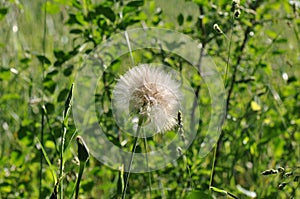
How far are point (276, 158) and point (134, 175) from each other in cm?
55

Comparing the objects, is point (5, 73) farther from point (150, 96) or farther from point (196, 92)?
point (150, 96)

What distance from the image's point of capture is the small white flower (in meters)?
1.07

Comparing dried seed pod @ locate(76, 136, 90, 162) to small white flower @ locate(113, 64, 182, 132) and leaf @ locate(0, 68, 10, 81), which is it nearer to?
small white flower @ locate(113, 64, 182, 132)

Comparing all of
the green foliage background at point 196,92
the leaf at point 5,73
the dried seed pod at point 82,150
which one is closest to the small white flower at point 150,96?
the dried seed pod at point 82,150

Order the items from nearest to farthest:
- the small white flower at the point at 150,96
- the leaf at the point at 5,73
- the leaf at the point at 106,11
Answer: the small white flower at the point at 150,96 < the leaf at the point at 106,11 < the leaf at the point at 5,73

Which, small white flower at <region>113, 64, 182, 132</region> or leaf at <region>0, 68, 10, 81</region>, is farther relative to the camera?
leaf at <region>0, 68, 10, 81</region>

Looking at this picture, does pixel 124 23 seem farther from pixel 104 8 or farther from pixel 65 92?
pixel 65 92

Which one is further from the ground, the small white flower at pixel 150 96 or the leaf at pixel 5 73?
the small white flower at pixel 150 96

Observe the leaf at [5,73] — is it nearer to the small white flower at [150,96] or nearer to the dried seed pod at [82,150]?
the small white flower at [150,96]

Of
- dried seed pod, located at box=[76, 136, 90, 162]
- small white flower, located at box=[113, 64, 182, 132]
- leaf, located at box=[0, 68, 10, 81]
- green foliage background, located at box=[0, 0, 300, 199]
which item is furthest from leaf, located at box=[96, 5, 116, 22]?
dried seed pod, located at box=[76, 136, 90, 162]

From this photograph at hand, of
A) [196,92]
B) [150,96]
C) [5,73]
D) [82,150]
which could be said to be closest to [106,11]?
[5,73]

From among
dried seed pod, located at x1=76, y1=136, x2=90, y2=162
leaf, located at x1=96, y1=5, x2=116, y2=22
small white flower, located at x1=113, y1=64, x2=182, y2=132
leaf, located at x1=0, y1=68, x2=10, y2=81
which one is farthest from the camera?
leaf, located at x1=0, y1=68, x2=10, y2=81

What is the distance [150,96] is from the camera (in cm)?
108

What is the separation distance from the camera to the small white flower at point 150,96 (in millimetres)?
1073
